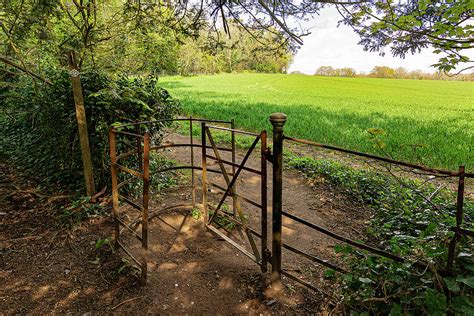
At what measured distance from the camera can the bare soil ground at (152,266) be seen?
2.95m

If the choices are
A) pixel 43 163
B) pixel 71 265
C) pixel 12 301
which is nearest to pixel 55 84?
pixel 43 163

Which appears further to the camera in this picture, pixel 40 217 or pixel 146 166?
pixel 40 217

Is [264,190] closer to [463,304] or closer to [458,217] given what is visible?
[458,217]

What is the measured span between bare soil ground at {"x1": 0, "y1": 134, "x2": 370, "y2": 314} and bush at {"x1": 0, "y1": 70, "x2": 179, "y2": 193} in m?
0.64

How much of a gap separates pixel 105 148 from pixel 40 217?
1431 millimetres

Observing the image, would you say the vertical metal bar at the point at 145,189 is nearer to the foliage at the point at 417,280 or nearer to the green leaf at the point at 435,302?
the foliage at the point at 417,280

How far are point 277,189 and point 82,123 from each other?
3.23m

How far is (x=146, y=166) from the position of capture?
9.41ft

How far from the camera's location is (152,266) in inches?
138

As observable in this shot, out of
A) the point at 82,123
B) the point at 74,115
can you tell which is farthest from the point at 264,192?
the point at 74,115

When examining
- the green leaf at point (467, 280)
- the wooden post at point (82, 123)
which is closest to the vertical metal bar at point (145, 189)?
the wooden post at point (82, 123)

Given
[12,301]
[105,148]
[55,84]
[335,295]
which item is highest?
[55,84]

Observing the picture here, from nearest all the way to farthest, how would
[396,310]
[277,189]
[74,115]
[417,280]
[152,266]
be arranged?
[396,310], [417,280], [277,189], [152,266], [74,115]

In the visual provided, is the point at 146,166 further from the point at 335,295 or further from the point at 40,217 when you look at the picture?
the point at 40,217
